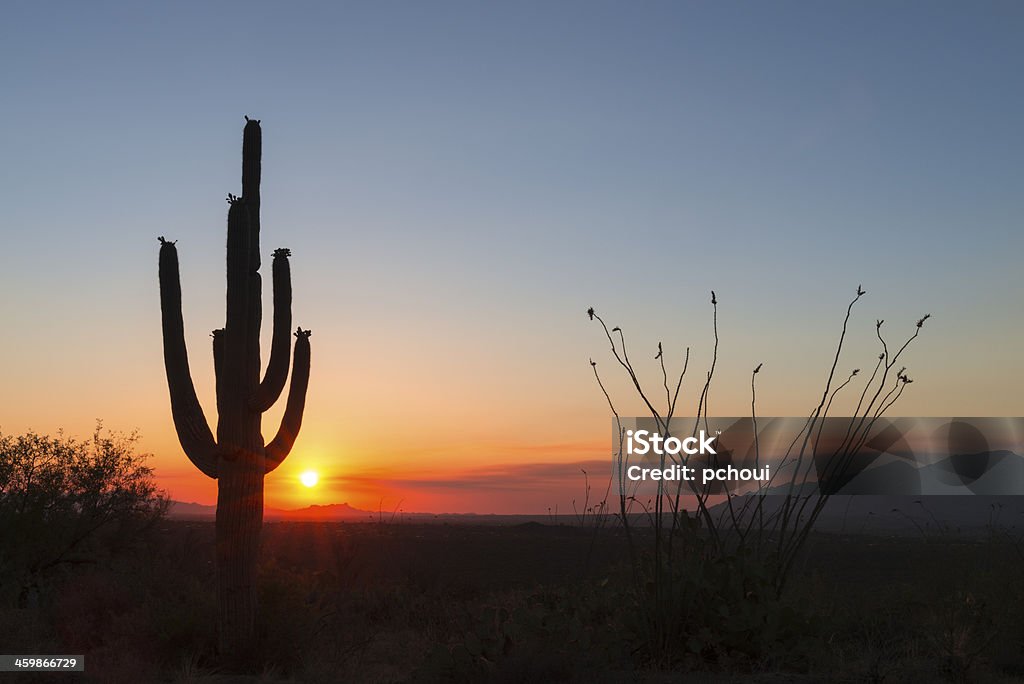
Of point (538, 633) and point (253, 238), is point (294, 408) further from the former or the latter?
point (538, 633)

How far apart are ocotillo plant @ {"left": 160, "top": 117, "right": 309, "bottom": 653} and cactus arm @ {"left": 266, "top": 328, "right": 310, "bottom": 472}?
0.05ft

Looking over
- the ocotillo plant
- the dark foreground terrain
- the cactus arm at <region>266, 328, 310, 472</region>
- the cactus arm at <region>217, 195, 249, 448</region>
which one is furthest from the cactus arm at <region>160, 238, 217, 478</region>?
the dark foreground terrain

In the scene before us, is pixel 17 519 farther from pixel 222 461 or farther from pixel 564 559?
pixel 564 559

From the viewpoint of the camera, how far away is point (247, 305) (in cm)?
1252

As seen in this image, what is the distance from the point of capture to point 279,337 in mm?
12836

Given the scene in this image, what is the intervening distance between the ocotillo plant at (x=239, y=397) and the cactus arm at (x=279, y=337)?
14mm

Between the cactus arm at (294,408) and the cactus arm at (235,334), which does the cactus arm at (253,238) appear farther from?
the cactus arm at (294,408)

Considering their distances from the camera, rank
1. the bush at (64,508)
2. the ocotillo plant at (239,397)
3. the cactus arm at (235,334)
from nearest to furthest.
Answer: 1. the ocotillo plant at (239,397)
2. the cactus arm at (235,334)
3. the bush at (64,508)

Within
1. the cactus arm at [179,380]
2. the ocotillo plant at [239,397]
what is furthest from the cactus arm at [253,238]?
the cactus arm at [179,380]

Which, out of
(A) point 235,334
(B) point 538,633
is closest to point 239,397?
(A) point 235,334

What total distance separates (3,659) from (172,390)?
12.1 feet

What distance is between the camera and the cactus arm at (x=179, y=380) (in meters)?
12.3

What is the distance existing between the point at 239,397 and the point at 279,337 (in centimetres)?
108

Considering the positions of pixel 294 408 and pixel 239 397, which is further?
pixel 294 408
